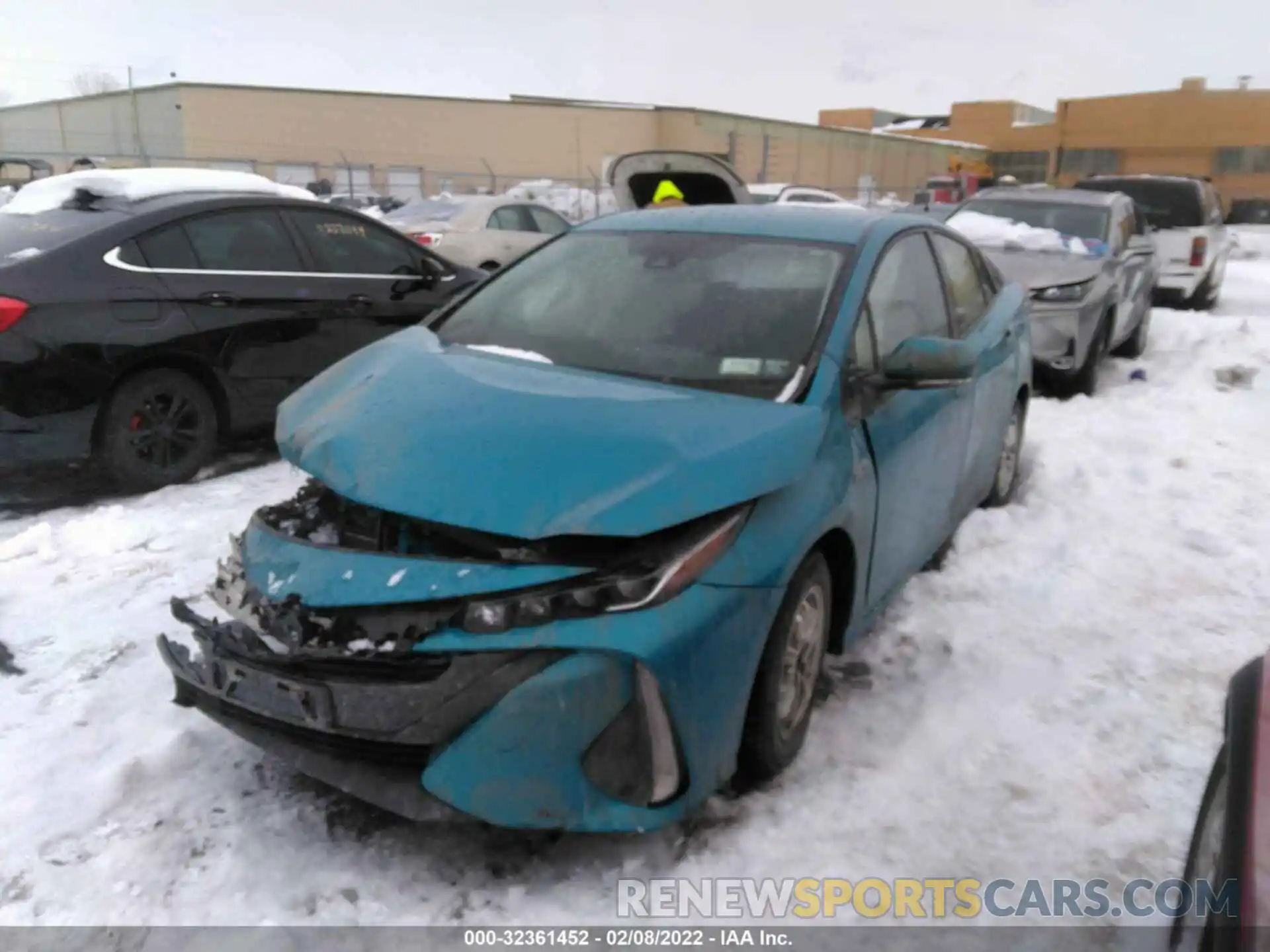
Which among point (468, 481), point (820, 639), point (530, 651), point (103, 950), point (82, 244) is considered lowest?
point (103, 950)

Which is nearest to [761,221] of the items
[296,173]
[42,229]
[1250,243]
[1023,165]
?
[42,229]

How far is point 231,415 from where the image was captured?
216 inches

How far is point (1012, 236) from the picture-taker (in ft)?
28.6

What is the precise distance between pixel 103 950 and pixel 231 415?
11.9ft

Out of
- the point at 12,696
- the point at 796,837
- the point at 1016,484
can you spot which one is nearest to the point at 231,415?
the point at 12,696

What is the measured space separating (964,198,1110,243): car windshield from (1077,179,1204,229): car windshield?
388cm

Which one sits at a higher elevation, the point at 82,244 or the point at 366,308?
the point at 82,244

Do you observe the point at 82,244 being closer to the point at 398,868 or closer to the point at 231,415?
the point at 231,415

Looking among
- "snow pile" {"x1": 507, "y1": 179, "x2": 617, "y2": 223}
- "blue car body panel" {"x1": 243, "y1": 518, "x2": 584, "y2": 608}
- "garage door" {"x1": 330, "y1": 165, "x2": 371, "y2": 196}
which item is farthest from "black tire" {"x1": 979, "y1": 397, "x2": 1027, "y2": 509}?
"garage door" {"x1": 330, "y1": 165, "x2": 371, "y2": 196}

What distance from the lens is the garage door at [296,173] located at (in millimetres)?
36000

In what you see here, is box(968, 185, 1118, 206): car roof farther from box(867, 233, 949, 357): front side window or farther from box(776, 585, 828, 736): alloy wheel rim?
box(776, 585, 828, 736): alloy wheel rim

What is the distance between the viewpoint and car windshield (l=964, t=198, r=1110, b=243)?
342 inches

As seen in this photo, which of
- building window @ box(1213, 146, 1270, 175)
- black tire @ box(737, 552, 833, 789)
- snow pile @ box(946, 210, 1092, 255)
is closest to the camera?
black tire @ box(737, 552, 833, 789)

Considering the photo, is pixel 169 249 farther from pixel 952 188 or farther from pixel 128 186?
pixel 952 188
